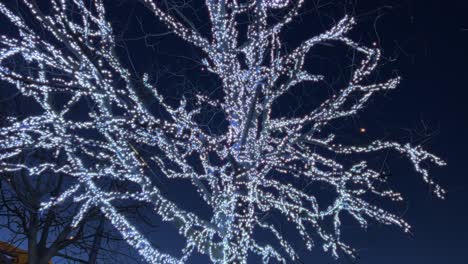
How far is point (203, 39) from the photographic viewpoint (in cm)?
568

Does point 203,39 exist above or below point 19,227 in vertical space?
above

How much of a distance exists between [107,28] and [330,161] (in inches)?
138

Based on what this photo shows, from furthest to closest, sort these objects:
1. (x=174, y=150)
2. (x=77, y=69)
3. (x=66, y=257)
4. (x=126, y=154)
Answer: (x=66, y=257)
(x=174, y=150)
(x=126, y=154)
(x=77, y=69)

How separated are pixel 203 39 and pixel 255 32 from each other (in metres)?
0.84

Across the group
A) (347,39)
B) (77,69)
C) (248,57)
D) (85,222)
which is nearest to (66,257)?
(85,222)

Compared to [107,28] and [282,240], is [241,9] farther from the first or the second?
[282,240]

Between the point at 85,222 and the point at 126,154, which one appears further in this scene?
the point at 85,222

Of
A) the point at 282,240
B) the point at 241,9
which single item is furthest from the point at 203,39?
the point at 282,240

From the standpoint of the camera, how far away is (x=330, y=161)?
493 centimetres

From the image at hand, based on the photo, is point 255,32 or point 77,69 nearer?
point 77,69

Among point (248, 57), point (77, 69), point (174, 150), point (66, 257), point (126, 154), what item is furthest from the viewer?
point (66, 257)

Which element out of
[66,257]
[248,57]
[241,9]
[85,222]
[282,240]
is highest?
[241,9]

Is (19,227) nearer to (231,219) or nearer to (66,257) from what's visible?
(66,257)

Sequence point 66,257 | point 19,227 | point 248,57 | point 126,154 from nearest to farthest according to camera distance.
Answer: point 126,154 < point 248,57 < point 19,227 < point 66,257
